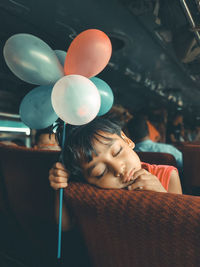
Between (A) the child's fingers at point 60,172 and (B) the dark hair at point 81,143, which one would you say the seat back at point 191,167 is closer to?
(B) the dark hair at point 81,143

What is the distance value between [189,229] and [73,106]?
598 mm

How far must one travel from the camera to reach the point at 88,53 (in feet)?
3.31

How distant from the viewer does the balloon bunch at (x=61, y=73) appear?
878mm

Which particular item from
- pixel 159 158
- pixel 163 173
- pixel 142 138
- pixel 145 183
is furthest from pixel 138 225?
pixel 142 138

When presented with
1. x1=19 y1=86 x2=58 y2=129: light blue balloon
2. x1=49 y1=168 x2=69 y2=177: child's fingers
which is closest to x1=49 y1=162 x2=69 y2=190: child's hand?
x1=49 y1=168 x2=69 y2=177: child's fingers

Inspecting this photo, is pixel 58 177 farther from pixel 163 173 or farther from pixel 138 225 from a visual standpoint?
pixel 163 173

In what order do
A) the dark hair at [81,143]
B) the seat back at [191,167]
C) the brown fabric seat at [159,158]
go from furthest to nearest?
the seat back at [191,167], the brown fabric seat at [159,158], the dark hair at [81,143]

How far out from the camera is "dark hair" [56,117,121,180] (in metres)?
0.90

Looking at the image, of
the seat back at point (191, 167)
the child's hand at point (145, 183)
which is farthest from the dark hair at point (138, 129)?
the child's hand at point (145, 183)

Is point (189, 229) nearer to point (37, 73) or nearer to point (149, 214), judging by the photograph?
point (149, 214)

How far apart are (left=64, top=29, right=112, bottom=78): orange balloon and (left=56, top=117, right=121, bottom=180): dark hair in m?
0.28

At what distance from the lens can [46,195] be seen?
129 cm

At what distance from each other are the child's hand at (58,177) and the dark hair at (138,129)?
159 centimetres

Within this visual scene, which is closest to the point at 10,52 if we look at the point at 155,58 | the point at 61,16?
the point at 61,16
